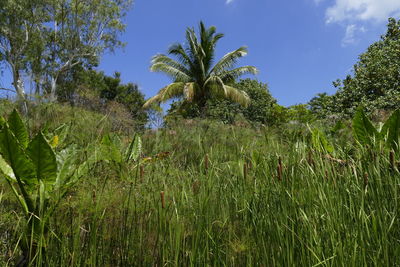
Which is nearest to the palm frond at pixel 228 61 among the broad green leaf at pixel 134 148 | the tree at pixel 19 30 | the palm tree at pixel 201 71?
the palm tree at pixel 201 71

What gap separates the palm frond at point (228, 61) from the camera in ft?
63.7

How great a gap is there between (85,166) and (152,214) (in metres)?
0.50

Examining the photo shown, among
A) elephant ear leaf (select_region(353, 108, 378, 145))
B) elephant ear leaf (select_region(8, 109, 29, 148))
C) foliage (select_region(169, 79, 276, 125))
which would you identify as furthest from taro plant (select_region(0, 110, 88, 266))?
foliage (select_region(169, 79, 276, 125))

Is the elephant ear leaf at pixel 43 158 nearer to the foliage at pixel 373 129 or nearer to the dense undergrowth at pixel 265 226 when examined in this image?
the dense undergrowth at pixel 265 226

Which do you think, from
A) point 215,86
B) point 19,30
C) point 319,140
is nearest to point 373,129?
point 319,140

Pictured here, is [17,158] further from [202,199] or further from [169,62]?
[169,62]

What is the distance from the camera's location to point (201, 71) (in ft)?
63.0

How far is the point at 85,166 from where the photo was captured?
168 cm

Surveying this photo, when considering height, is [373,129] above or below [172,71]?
below

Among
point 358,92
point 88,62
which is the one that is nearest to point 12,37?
point 88,62

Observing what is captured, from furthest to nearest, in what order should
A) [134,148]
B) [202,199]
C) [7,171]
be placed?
[134,148], [7,171], [202,199]

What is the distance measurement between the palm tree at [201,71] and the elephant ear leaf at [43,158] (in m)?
17.1

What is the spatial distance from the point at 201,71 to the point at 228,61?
1.99m

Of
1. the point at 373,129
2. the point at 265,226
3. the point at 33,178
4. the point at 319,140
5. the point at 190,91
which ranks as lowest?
the point at 265,226
